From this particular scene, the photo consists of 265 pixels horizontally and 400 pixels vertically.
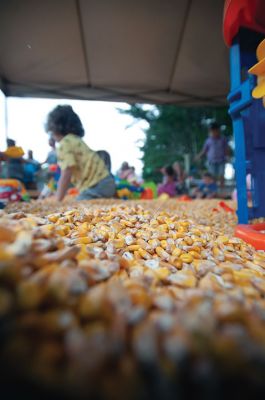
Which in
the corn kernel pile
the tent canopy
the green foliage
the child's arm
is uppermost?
the green foliage

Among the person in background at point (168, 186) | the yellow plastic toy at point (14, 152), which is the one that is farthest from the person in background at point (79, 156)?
the person in background at point (168, 186)

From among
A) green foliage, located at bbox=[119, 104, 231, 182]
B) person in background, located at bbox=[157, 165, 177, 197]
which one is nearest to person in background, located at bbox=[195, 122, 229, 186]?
person in background, located at bbox=[157, 165, 177, 197]

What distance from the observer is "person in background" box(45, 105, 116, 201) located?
2.14 m

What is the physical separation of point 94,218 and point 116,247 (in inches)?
9.7

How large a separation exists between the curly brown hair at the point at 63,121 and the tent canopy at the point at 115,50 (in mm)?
677

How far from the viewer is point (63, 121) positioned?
224 centimetres

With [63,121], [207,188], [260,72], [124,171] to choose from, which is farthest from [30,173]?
[260,72]

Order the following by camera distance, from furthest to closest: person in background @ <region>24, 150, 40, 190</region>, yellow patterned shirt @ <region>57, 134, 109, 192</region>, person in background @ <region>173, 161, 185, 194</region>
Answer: person in background @ <region>173, 161, 185, 194</region> → person in background @ <region>24, 150, 40, 190</region> → yellow patterned shirt @ <region>57, 134, 109, 192</region>

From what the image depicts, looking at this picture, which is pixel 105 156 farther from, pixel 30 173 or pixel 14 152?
pixel 14 152

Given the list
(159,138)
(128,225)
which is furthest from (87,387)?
(159,138)

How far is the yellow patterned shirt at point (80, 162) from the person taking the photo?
6.69ft

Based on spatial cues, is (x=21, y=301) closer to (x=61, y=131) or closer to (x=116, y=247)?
(x=116, y=247)

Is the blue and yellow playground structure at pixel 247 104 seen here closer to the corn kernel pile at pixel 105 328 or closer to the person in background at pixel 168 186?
the corn kernel pile at pixel 105 328

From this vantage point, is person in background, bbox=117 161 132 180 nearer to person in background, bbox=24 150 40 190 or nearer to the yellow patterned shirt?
person in background, bbox=24 150 40 190
